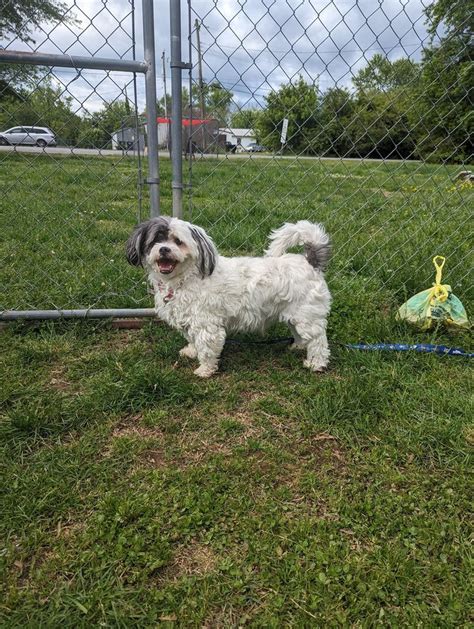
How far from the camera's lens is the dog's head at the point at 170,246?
268 cm

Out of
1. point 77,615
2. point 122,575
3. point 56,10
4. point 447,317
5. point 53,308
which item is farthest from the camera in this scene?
point 53,308

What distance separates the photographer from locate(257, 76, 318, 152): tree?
10.7 feet

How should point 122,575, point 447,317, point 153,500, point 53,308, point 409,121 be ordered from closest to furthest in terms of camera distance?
point 122,575 < point 153,500 < point 447,317 < point 53,308 < point 409,121

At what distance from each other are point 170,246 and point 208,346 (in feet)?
2.31

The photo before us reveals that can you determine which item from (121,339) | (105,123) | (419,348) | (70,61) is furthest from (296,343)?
(70,61)

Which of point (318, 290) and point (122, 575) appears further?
point (318, 290)

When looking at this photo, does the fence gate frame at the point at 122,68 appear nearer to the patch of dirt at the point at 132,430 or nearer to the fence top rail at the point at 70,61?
the fence top rail at the point at 70,61

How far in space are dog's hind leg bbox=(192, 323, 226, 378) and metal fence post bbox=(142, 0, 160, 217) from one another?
91cm

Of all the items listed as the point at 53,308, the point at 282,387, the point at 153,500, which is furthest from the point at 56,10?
the point at 153,500

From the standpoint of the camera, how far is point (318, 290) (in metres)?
3.00

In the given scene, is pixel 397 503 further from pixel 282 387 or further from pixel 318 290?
pixel 318 290

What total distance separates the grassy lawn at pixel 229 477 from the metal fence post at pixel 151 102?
2.79 ft

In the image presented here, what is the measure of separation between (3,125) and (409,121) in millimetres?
3962

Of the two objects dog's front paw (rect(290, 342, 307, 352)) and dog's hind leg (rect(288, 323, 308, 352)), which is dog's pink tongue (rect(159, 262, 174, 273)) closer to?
dog's hind leg (rect(288, 323, 308, 352))
